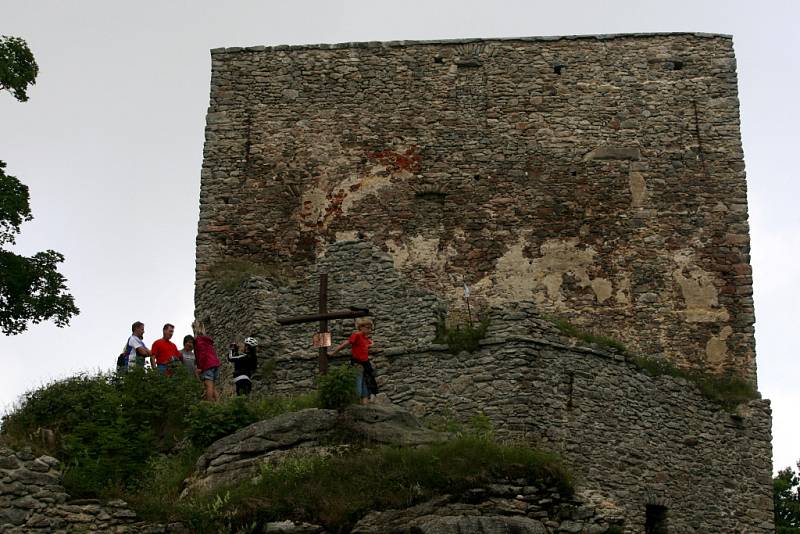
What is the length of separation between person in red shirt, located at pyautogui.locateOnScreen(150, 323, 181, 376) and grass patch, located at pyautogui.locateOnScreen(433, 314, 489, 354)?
3557 millimetres

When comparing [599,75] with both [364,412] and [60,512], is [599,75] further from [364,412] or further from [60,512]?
[60,512]

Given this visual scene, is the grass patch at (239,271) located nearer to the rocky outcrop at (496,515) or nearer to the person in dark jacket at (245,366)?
the person in dark jacket at (245,366)

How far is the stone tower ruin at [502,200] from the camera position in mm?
23891

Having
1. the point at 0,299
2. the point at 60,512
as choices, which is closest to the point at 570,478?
the point at 60,512

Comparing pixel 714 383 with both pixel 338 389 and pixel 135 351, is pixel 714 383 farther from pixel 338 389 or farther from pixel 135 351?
pixel 135 351

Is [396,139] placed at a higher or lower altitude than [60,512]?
higher

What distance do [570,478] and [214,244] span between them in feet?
27.6

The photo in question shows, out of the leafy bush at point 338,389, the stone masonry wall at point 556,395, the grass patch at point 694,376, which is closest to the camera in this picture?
the leafy bush at point 338,389

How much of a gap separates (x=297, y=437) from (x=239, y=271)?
603cm

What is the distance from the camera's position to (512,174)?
26000 mm

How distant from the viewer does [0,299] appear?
80.7 ft

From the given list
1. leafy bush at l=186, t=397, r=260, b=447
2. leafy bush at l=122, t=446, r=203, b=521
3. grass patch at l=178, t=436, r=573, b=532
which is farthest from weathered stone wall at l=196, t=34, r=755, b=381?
grass patch at l=178, t=436, r=573, b=532

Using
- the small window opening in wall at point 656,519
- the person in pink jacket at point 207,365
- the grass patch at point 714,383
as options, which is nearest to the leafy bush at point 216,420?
the person in pink jacket at point 207,365

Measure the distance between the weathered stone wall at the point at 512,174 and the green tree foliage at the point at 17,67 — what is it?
9.72 feet
